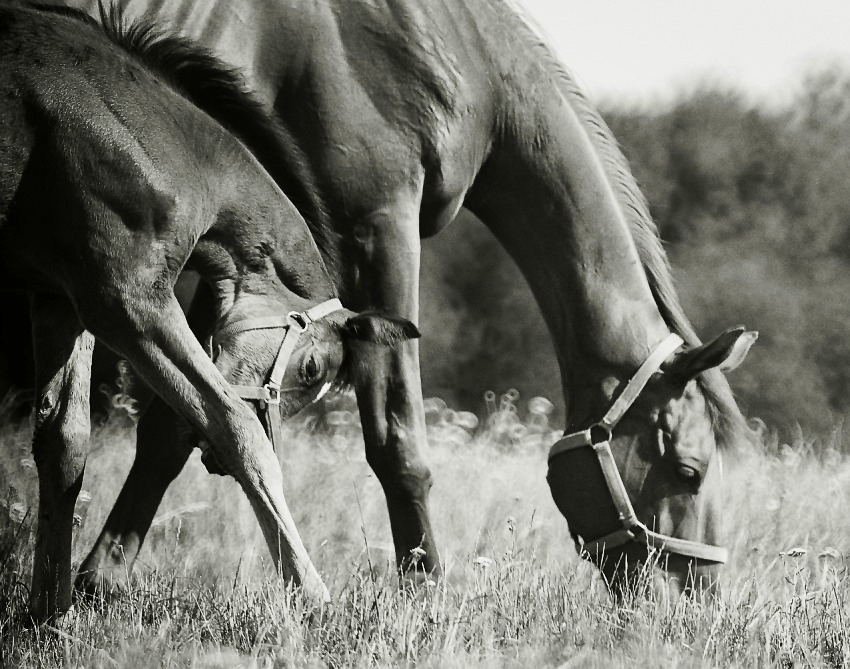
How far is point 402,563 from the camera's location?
15.5ft

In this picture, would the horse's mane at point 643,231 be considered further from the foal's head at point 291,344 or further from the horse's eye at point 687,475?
the foal's head at point 291,344

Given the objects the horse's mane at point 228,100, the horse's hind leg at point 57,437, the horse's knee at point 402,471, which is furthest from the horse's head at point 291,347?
the horse's knee at point 402,471

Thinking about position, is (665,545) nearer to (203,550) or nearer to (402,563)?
(402,563)

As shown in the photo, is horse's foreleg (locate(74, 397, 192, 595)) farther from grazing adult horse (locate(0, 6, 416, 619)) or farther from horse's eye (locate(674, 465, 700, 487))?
horse's eye (locate(674, 465, 700, 487))

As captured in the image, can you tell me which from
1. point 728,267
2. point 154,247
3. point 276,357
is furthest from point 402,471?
point 728,267

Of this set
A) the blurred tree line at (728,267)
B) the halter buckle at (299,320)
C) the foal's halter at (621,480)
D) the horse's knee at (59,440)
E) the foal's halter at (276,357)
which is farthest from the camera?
the blurred tree line at (728,267)

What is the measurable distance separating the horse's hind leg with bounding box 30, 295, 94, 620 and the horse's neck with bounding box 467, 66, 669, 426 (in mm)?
2015

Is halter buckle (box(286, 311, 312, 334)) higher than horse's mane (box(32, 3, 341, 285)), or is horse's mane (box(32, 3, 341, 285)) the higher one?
horse's mane (box(32, 3, 341, 285))

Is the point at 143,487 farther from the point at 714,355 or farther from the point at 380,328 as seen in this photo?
the point at 714,355

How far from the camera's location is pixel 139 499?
193 inches

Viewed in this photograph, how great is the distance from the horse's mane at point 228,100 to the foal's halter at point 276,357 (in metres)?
0.43

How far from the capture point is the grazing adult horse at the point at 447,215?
16.2 ft

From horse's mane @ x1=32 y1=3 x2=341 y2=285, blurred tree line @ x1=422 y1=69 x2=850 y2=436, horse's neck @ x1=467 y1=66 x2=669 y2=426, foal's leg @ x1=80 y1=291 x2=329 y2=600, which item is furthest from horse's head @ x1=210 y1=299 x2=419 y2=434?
blurred tree line @ x1=422 y1=69 x2=850 y2=436

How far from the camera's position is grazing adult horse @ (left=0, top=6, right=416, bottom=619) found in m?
3.70
